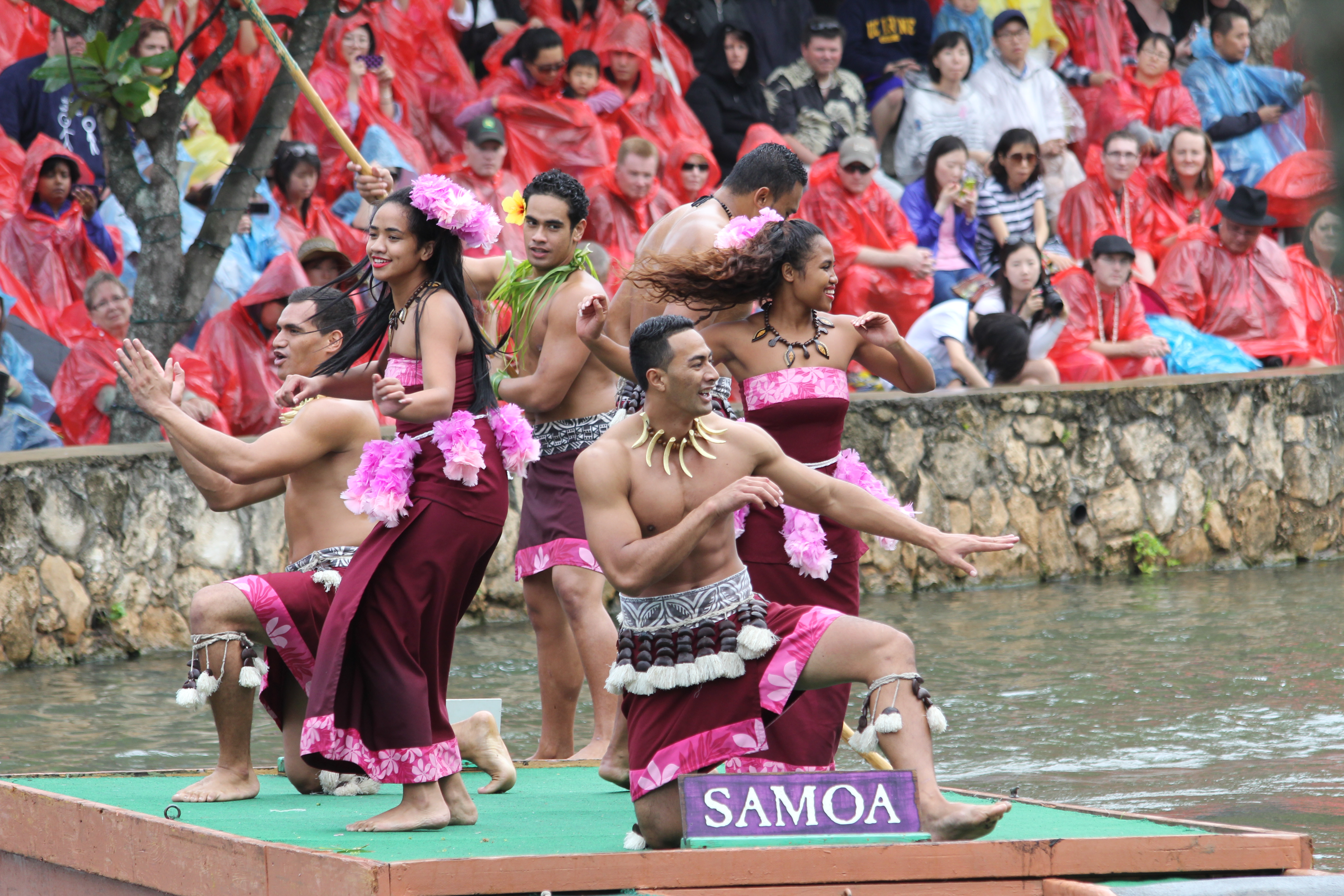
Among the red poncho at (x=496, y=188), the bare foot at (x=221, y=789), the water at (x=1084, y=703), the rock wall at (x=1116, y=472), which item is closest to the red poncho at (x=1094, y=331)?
the rock wall at (x=1116, y=472)

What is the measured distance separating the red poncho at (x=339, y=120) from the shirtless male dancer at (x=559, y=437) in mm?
5963

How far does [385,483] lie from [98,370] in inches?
231

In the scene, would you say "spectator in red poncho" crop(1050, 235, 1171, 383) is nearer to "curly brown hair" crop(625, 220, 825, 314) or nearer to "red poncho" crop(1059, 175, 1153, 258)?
"red poncho" crop(1059, 175, 1153, 258)

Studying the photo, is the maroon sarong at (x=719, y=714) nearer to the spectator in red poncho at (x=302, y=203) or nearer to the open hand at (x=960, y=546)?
the open hand at (x=960, y=546)

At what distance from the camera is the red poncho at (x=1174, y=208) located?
13.6 metres

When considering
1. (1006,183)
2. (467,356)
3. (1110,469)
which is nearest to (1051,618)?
(1110,469)

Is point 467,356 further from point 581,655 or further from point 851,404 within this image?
point 851,404

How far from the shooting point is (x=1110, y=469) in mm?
10961

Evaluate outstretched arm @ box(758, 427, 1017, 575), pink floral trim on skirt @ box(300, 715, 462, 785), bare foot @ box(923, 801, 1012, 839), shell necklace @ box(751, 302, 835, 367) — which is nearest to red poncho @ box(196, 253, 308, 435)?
shell necklace @ box(751, 302, 835, 367)

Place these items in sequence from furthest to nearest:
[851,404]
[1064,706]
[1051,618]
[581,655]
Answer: [851,404] < [1051,618] < [1064,706] < [581,655]

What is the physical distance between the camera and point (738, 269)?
4.75 m

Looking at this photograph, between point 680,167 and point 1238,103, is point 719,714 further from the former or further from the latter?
point 1238,103

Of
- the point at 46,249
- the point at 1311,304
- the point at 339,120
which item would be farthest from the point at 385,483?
the point at 1311,304

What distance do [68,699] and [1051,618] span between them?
207 inches
